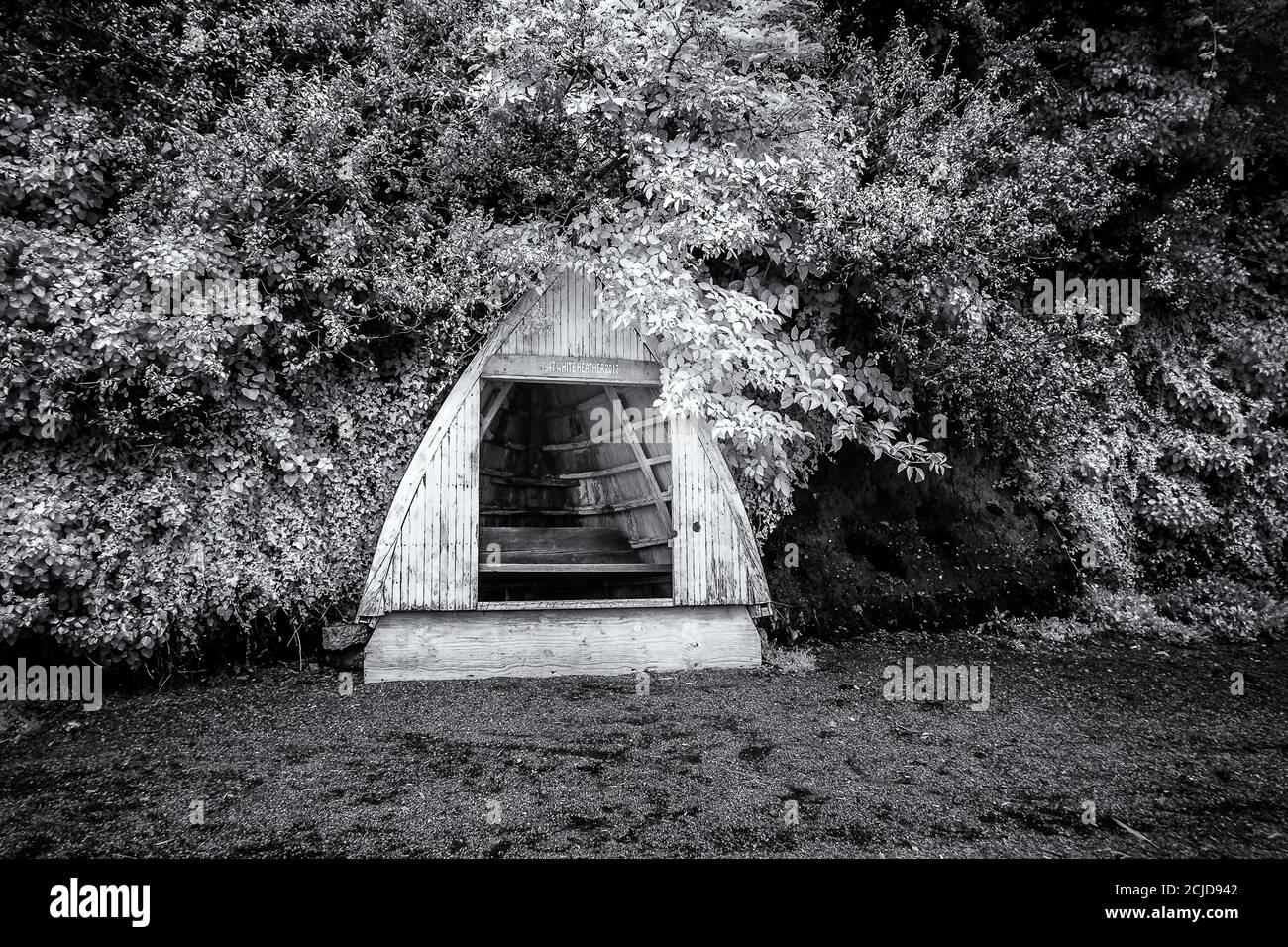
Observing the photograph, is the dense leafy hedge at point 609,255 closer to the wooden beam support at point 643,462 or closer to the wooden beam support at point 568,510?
the wooden beam support at point 643,462

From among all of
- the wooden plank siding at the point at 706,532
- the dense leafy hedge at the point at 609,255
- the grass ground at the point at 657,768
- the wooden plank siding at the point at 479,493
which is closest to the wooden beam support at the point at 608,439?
the wooden plank siding at the point at 479,493

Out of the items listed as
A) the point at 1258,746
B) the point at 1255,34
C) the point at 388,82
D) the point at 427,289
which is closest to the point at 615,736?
the point at 427,289

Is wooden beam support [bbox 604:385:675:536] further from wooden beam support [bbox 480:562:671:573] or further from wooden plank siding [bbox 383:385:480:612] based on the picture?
wooden plank siding [bbox 383:385:480:612]

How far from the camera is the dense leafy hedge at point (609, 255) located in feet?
17.8

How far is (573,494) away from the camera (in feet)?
32.8

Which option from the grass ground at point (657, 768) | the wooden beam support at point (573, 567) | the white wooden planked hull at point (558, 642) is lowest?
the grass ground at point (657, 768)

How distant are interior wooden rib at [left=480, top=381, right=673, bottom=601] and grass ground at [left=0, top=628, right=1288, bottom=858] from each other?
67.7 inches

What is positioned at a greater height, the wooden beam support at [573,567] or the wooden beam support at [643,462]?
the wooden beam support at [643,462]

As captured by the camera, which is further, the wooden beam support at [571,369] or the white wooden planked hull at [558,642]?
the wooden beam support at [571,369]

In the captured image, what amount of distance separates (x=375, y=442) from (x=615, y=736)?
3376 millimetres

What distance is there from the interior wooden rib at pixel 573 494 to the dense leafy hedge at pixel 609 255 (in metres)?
1.59

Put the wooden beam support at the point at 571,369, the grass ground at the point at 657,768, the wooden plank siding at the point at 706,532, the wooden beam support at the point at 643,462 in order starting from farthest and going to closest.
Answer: the wooden beam support at the point at 643,462 → the wooden plank siding at the point at 706,532 → the wooden beam support at the point at 571,369 → the grass ground at the point at 657,768

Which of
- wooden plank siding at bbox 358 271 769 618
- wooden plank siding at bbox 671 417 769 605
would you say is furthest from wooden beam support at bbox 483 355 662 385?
wooden plank siding at bbox 671 417 769 605

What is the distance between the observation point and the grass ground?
3789mm
